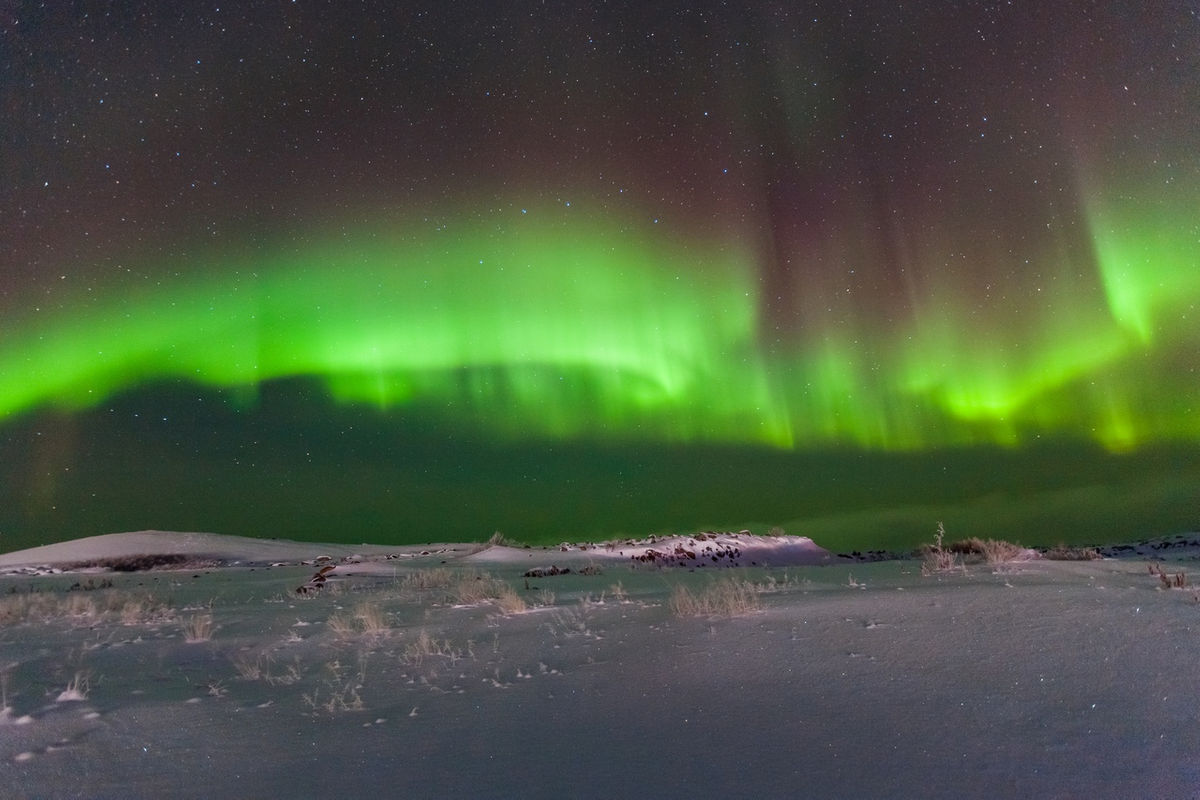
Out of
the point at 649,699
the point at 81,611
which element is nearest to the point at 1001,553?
Result: the point at 649,699

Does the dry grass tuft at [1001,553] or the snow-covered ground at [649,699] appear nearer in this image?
the snow-covered ground at [649,699]

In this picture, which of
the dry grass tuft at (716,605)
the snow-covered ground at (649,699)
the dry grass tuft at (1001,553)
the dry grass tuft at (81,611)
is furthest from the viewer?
the dry grass tuft at (1001,553)

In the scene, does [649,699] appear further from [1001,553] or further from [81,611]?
[81,611]

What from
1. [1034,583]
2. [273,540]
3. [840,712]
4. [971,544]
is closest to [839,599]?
[1034,583]

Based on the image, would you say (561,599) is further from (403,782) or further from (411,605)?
(403,782)

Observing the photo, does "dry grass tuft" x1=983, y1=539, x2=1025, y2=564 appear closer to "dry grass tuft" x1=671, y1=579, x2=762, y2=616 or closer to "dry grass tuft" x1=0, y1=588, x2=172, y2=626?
"dry grass tuft" x1=671, y1=579, x2=762, y2=616

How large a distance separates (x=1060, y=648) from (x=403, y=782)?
16.9 feet

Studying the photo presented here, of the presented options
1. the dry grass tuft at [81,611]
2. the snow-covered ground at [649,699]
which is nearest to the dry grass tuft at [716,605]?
the snow-covered ground at [649,699]

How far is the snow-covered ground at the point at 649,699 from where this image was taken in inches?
173

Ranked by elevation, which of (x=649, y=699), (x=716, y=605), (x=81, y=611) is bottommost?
(x=649, y=699)

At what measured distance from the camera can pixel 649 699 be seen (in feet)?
19.3

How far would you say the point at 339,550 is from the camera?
3891 cm

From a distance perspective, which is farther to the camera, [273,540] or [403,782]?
[273,540]

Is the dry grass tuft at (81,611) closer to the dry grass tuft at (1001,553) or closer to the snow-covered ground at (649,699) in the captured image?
the snow-covered ground at (649,699)
